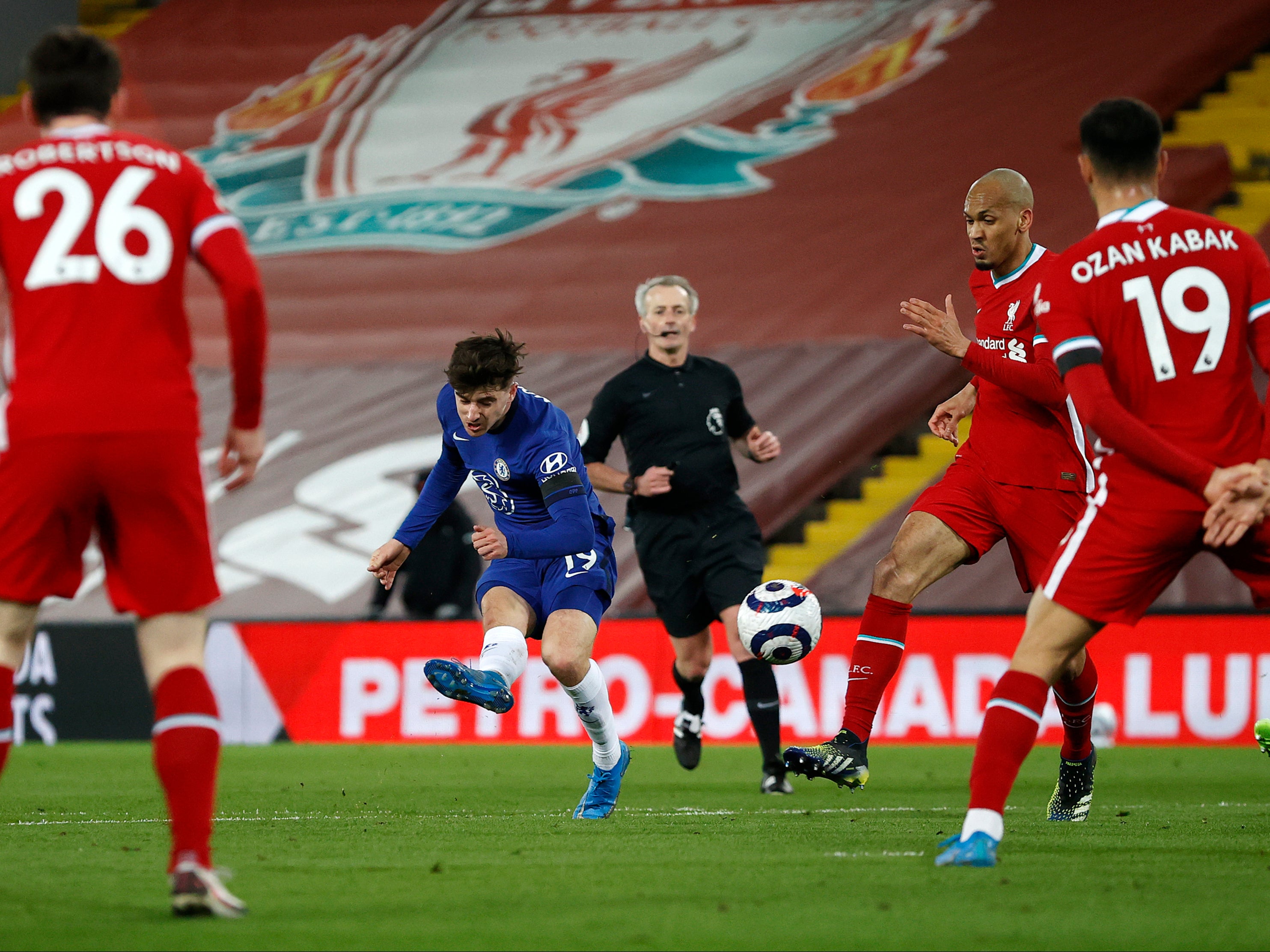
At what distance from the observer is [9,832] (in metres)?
6.06

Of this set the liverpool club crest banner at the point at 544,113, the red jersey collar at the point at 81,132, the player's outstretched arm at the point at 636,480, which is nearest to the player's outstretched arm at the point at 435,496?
the player's outstretched arm at the point at 636,480

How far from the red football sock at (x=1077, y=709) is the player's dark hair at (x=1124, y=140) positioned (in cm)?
231

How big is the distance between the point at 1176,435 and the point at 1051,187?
1266 cm

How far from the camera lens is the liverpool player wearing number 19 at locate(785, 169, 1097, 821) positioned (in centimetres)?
→ 625

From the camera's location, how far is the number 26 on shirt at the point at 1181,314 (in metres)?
4.51

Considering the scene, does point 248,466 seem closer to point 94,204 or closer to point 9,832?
point 94,204

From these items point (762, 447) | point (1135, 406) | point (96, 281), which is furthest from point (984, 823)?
point (762, 447)

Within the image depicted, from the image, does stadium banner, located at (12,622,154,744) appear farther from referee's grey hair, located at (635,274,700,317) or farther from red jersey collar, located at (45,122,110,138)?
red jersey collar, located at (45,122,110,138)

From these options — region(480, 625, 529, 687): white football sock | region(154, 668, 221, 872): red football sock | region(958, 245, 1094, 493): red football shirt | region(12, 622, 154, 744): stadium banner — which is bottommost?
region(12, 622, 154, 744): stadium banner

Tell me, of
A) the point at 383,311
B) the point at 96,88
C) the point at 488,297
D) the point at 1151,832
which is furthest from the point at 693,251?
the point at 96,88

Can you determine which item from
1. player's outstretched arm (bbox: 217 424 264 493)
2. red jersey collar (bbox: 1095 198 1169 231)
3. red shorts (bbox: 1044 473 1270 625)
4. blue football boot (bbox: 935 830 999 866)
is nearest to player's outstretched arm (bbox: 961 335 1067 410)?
red jersey collar (bbox: 1095 198 1169 231)

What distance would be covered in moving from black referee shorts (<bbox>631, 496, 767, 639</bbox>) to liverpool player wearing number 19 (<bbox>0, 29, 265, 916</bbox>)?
4536 mm

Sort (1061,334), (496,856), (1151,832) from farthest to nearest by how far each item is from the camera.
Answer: (1151,832) → (496,856) → (1061,334)

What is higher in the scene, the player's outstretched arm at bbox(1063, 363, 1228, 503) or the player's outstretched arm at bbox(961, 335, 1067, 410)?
the player's outstretched arm at bbox(961, 335, 1067, 410)
